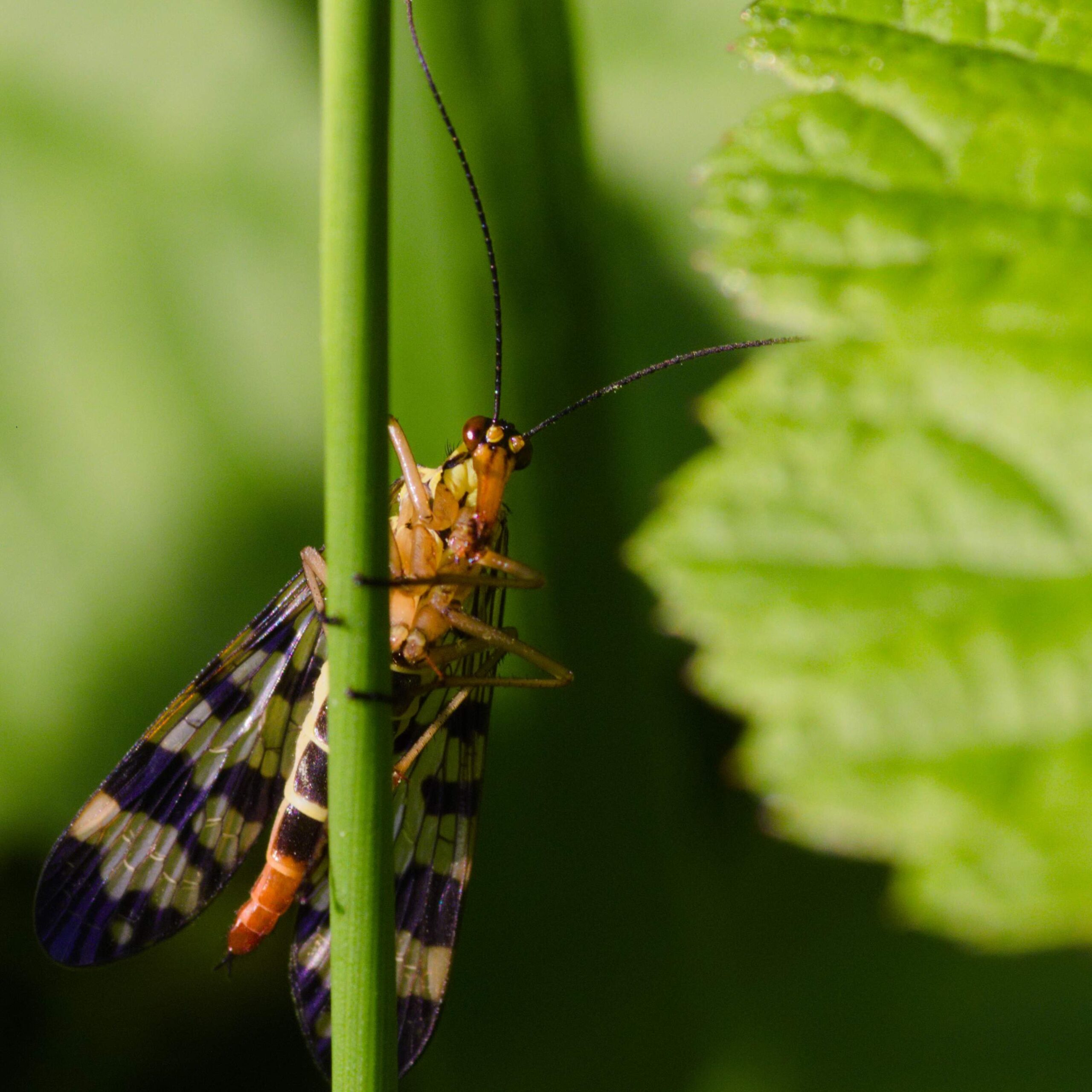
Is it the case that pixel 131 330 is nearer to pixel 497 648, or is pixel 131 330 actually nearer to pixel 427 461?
pixel 427 461

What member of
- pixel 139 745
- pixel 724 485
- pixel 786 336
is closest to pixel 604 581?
pixel 786 336

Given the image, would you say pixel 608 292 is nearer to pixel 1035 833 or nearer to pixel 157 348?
pixel 157 348

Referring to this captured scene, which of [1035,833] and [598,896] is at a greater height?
[1035,833]

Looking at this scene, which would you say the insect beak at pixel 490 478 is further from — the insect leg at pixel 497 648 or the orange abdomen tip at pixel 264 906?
the orange abdomen tip at pixel 264 906

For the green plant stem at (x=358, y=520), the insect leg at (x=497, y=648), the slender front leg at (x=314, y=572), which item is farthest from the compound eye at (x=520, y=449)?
the green plant stem at (x=358, y=520)

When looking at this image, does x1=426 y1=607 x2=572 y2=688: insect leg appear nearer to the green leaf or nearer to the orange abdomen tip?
the orange abdomen tip

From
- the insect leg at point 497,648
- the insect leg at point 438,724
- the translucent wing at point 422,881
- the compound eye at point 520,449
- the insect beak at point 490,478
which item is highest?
the compound eye at point 520,449

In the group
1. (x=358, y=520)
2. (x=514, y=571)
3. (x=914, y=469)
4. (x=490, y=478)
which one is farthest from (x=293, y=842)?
(x=914, y=469)
